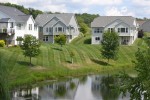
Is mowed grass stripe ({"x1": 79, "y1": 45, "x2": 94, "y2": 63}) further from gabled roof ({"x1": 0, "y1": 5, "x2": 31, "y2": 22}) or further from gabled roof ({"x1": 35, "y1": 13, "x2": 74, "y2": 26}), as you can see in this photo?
gabled roof ({"x1": 35, "y1": 13, "x2": 74, "y2": 26})

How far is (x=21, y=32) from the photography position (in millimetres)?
79188

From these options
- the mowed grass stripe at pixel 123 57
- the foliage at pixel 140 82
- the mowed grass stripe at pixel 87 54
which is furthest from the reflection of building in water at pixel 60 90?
the mowed grass stripe at pixel 123 57

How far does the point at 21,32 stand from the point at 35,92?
3738 centimetres

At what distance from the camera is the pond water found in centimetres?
4069

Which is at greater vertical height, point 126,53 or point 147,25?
point 147,25

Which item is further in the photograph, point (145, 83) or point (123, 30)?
point (123, 30)

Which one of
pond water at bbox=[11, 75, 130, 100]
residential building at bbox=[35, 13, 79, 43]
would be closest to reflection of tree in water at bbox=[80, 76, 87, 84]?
pond water at bbox=[11, 75, 130, 100]

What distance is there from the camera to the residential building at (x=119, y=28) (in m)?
93.2

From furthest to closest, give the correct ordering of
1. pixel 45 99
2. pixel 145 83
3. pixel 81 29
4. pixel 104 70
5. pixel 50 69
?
pixel 81 29 → pixel 104 70 → pixel 50 69 → pixel 45 99 → pixel 145 83

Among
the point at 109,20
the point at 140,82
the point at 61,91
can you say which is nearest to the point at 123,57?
the point at 109,20

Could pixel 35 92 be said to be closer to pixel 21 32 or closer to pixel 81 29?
pixel 21 32

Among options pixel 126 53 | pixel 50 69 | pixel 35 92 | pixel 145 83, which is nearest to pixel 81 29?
pixel 126 53

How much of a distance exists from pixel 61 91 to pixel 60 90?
25.4 inches

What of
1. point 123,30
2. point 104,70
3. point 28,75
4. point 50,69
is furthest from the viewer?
point 123,30
